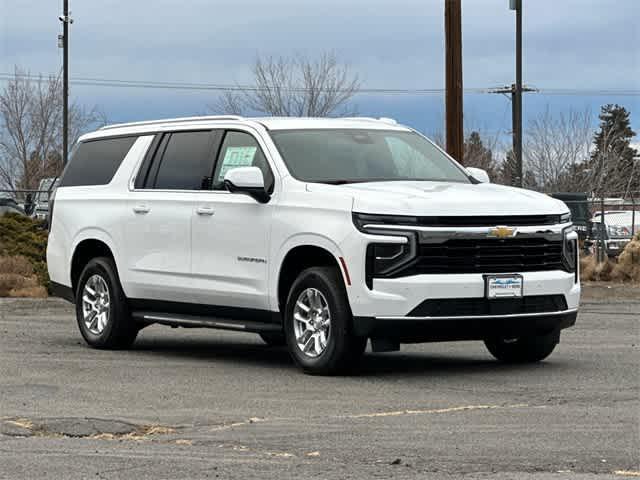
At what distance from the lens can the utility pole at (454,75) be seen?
2042cm

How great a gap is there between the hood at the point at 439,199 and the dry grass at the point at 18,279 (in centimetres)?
1108

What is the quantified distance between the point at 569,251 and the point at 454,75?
352 inches

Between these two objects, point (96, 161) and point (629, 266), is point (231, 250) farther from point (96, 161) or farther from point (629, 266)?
point (629, 266)

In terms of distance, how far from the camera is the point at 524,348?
12555 mm

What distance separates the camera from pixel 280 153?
40.3ft

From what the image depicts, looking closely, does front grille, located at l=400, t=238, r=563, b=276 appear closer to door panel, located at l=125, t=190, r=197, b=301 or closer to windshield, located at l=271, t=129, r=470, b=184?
windshield, located at l=271, t=129, r=470, b=184

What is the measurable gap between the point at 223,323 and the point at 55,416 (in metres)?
3.36

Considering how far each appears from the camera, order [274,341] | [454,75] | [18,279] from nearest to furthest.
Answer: [274,341]
[454,75]
[18,279]

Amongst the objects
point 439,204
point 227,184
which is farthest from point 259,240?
point 439,204

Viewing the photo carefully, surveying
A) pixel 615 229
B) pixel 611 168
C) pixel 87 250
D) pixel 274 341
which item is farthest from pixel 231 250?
pixel 611 168

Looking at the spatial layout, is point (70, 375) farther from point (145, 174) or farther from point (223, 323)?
point (145, 174)

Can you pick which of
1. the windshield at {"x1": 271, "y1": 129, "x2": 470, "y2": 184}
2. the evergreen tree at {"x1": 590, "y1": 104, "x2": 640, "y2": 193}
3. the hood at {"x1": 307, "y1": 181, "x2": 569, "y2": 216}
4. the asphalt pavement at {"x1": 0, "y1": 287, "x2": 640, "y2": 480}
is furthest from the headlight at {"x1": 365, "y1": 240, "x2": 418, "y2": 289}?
the evergreen tree at {"x1": 590, "y1": 104, "x2": 640, "y2": 193}

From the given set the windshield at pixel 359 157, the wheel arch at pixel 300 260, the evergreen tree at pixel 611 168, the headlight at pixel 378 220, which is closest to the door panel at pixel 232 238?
the wheel arch at pixel 300 260

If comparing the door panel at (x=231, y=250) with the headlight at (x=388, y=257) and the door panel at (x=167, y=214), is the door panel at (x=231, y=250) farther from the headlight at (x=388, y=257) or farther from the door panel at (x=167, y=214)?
the headlight at (x=388, y=257)
